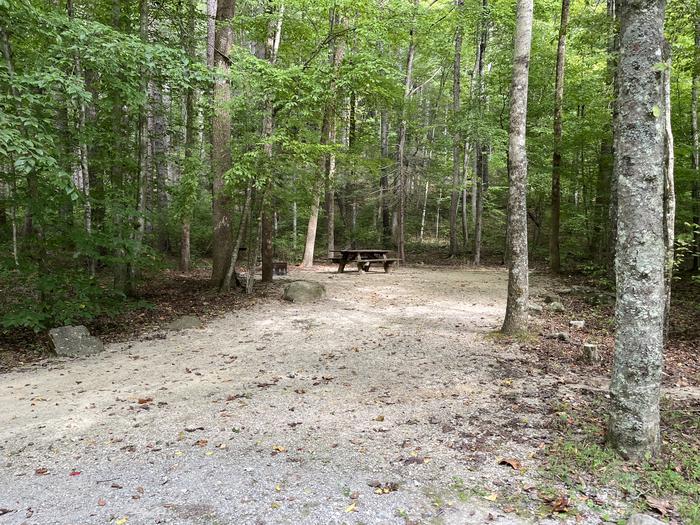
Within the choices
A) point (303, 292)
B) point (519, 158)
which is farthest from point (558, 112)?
point (303, 292)

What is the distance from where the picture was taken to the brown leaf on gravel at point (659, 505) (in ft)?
8.54

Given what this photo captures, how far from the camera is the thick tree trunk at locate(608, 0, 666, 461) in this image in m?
3.07

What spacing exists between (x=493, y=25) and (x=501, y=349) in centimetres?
1633

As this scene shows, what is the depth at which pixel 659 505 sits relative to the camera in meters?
2.65

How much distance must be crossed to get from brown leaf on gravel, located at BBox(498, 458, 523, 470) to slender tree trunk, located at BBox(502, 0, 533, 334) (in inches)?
141

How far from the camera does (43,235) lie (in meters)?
6.86

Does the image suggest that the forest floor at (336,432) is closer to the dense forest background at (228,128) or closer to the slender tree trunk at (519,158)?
the slender tree trunk at (519,158)

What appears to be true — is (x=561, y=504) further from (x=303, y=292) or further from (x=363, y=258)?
(x=363, y=258)

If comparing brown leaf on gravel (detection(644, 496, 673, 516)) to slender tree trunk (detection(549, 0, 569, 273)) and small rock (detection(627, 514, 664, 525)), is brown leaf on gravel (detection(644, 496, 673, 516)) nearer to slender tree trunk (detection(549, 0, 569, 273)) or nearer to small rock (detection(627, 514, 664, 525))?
small rock (detection(627, 514, 664, 525))

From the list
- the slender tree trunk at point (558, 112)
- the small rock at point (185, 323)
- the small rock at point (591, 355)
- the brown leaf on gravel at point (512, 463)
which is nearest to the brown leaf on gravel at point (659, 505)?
the brown leaf on gravel at point (512, 463)

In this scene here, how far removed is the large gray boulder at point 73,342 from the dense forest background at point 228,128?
0.26m

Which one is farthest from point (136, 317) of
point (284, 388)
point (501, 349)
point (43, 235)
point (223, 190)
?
point (501, 349)

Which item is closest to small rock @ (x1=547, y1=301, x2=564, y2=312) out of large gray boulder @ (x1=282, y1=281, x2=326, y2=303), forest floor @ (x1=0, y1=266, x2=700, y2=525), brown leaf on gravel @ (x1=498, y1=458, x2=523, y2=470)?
forest floor @ (x1=0, y1=266, x2=700, y2=525)

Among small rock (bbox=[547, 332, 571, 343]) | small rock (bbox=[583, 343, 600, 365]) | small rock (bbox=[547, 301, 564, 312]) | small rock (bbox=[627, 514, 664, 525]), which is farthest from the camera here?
small rock (bbox=[547, 301, 564, 312])
